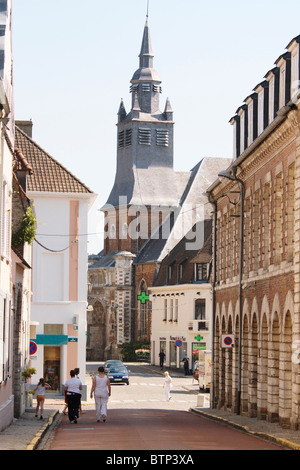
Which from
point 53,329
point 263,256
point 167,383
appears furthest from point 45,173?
point 263,256

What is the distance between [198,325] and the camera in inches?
3130

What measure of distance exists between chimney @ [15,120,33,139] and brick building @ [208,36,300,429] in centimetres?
1296

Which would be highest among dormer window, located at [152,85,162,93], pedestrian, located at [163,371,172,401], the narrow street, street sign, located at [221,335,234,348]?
dormer window, located at [152,85,162,93]

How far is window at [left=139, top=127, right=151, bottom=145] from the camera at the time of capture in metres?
111

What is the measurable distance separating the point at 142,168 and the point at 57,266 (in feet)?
210

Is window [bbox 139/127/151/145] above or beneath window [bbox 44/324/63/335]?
above

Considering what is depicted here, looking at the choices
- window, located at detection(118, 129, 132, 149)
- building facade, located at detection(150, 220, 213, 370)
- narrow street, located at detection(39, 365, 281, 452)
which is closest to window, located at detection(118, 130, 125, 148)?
window, located at detection(118, 129, 132, 149)

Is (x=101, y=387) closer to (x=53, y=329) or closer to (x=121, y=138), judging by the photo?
(x=53, y=329)

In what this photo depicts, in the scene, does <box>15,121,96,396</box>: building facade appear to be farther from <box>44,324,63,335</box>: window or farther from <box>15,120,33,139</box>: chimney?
→ <box>15,120,33,139</box>: chimney

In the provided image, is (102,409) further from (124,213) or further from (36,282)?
(124,213)

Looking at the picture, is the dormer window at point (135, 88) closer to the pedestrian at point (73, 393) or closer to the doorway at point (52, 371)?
the doorway at point (52, 371)

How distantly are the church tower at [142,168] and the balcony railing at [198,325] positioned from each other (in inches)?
1114

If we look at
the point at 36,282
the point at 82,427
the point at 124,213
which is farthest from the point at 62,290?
the point at 124,213

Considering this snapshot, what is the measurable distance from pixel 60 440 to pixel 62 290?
24915 millimetres
